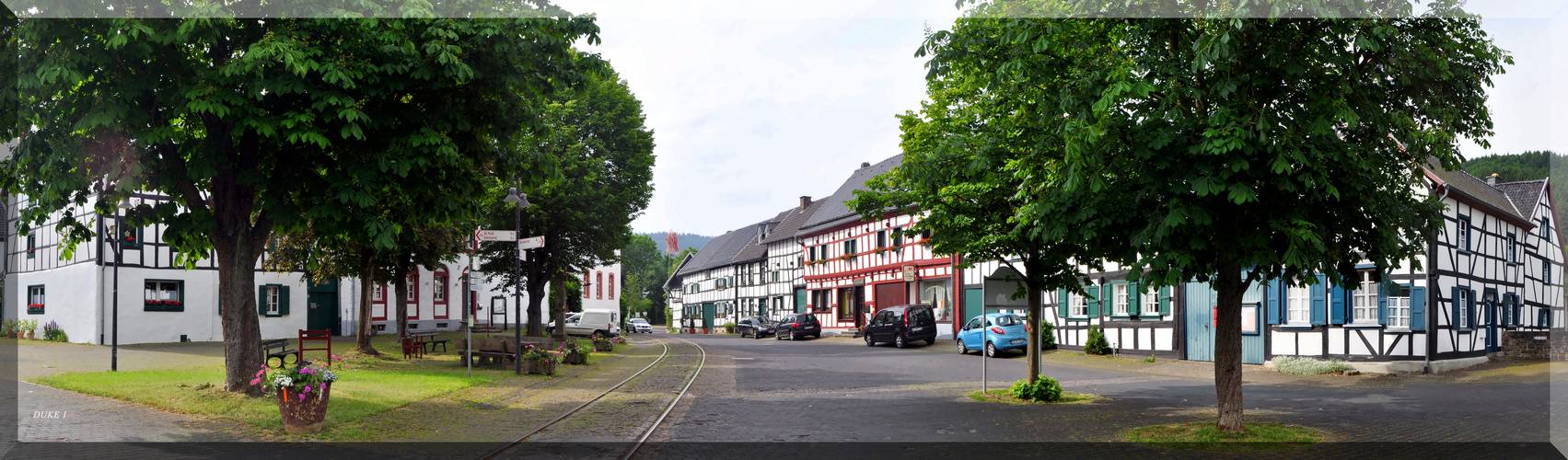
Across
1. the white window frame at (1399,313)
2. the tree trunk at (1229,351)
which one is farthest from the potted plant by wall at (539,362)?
the white window frame at (1399,313)

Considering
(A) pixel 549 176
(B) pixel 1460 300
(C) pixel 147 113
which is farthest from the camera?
(B) pixel 1460 300

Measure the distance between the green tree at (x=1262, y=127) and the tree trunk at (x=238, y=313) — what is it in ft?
33.0

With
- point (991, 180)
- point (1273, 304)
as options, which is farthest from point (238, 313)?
point (1273, 304)

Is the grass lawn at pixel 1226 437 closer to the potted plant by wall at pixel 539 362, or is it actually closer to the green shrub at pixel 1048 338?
the potted plant by wall at pixel 539 362

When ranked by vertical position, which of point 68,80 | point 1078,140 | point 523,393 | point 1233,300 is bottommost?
point 523,393

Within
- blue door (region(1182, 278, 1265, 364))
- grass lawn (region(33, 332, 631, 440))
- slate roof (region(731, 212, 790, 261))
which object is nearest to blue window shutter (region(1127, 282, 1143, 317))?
blue door (region(1182, 278, 1265, 364))

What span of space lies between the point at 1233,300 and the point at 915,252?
34.0 meters

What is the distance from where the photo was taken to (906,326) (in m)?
37.0

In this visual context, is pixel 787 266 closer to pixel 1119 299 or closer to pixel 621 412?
pixel 1119 299

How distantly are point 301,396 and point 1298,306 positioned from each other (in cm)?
2246

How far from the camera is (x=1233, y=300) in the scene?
10.9 m

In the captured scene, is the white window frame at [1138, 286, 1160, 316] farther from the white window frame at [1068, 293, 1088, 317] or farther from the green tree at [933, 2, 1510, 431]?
the green tree at [933, 2, 1510, 431]

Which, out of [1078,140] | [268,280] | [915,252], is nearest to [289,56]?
[1078,140]

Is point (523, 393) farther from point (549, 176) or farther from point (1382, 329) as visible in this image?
point (1382, 329)
